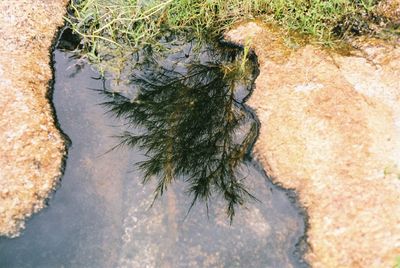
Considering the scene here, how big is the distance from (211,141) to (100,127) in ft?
2.92

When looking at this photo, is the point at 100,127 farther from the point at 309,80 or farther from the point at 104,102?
the point at 309,80

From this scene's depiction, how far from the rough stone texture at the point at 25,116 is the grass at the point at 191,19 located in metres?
0.39

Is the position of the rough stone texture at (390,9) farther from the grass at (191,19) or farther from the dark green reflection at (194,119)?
the dark green reflection at (194,119)

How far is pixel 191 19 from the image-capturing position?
14.8ft

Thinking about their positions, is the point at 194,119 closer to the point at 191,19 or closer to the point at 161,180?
the point at 161,180

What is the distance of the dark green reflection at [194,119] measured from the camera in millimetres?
3396

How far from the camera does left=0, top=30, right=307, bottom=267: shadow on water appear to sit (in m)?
2.99

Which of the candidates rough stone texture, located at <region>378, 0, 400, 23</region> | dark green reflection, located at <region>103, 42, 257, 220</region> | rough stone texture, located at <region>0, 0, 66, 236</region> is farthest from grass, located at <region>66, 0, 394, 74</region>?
rough stone texture, located at <region>0, 0, 66, 236</region>

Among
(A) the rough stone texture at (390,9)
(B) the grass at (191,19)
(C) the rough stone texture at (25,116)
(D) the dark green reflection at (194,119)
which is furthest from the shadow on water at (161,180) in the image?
(A) the rough stone texture at (390,9)

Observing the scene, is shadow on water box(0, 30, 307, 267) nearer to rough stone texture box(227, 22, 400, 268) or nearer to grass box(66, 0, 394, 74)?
rough stone texture box(227, 22, 400, 268)

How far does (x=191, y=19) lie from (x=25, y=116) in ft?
6.13

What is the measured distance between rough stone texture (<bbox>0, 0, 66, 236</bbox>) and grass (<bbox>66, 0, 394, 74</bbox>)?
39 centimetres

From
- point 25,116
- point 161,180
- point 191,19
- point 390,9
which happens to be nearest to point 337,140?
point 161,180

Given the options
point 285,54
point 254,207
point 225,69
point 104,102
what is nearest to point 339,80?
point 285,54
